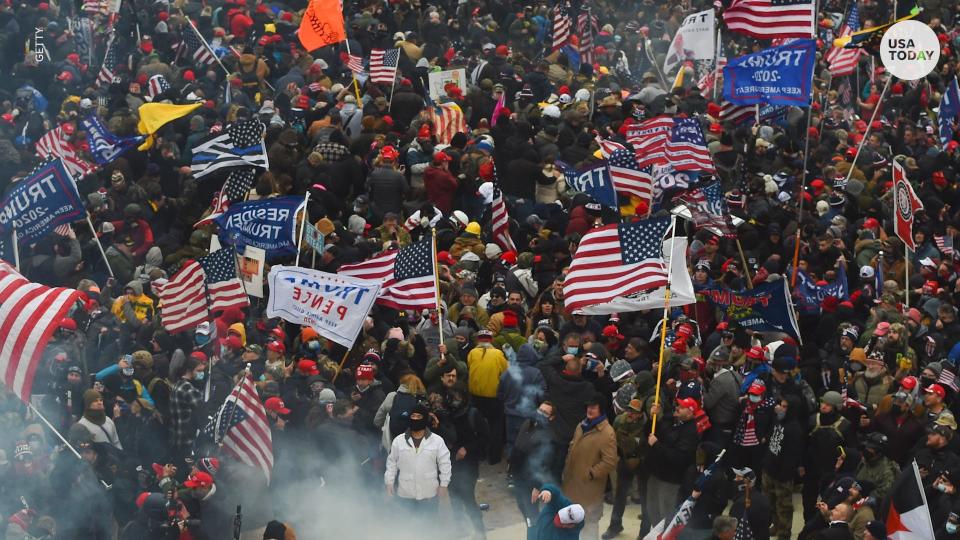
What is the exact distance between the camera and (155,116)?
23609 millimetres

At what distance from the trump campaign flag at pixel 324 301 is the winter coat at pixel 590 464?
2.78 m

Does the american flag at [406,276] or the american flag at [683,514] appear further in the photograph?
the american flag at [406,276]

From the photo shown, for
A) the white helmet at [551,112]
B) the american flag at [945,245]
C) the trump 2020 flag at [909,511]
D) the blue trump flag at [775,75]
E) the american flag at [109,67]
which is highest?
the blue trump flag at [775,75]

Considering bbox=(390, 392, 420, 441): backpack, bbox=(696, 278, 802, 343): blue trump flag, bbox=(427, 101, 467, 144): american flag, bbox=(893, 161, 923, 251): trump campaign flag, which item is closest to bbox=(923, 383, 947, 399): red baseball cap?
bbox=(696, 278, 802, 343): blue trump flag

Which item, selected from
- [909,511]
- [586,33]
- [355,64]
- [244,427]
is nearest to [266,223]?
[244,427]

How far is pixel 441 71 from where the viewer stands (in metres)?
26.5

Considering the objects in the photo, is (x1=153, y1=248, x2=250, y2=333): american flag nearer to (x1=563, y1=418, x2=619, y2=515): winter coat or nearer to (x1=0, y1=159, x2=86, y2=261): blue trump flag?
(x1=0, y1=159, x2=86, y2=261): blue trump flag

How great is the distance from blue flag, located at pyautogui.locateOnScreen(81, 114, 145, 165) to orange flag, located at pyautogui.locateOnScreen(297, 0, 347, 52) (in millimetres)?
4569

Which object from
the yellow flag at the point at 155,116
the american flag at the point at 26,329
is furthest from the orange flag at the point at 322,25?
the american flag at the point at 26,329

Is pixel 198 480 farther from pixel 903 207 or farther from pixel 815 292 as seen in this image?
pixel 903 207

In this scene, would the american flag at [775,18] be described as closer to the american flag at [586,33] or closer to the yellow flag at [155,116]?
the american flag at [586,33]

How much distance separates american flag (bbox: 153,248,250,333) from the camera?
18.7 m

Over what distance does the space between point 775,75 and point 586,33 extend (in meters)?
8.15

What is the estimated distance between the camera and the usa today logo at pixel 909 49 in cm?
2470
